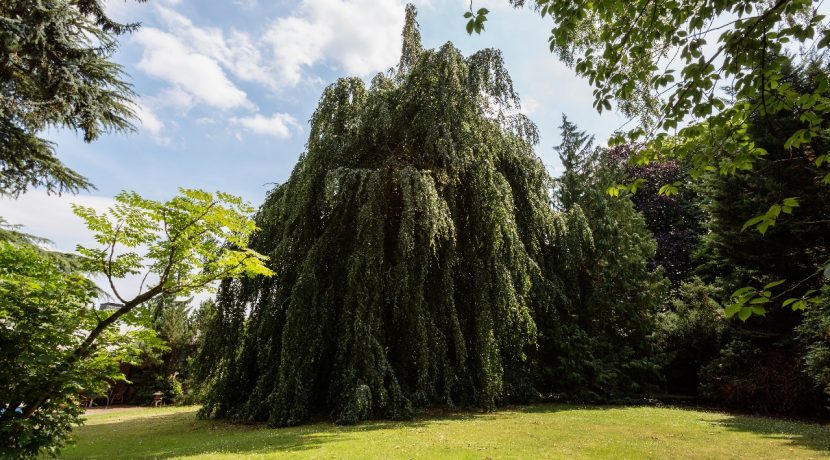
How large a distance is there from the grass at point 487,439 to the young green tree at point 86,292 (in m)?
1.82

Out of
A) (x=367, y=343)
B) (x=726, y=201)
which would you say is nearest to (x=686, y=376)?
(x=726, y=201)

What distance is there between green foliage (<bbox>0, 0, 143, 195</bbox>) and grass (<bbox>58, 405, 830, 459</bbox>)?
5.70 metres

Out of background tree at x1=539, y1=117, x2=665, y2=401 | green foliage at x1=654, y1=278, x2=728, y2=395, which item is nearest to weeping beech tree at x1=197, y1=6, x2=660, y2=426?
background tree at x1=539, y1=117, x2=665, y2=401

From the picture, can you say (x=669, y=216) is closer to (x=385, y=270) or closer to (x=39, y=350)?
(x=385, y=270)

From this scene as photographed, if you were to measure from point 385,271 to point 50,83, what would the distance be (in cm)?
740

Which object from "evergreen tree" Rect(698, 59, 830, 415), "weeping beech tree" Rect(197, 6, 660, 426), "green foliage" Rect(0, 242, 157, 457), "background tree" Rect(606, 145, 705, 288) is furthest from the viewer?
"background tree" Rect(606, 145, 705, 288)

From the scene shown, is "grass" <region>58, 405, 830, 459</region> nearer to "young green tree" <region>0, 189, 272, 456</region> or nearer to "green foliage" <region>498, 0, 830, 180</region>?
"young green tree" <region>0, 189, 272, 456</region>

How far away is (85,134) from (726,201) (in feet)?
52.7

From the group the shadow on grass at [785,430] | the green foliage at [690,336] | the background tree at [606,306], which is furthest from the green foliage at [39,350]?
the green foliage at [690,336]

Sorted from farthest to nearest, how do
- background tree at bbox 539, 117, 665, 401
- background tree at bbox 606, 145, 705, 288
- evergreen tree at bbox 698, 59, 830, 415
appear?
background tree at bbox 606, 145, 705, 288, background tree at bbox 539, 117, 665, 401, evergreen tree at bbox 698, 59, 830, 415

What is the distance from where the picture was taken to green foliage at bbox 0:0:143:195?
25.4 ft

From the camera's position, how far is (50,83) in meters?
8.14

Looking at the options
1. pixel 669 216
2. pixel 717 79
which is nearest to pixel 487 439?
pixel 717 79

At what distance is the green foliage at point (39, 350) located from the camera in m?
4.32
